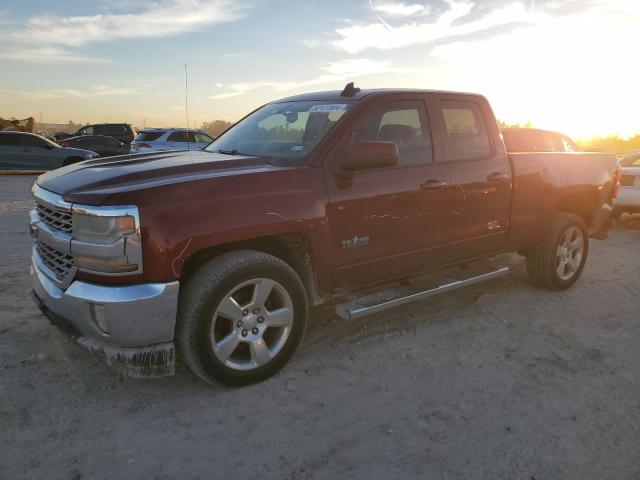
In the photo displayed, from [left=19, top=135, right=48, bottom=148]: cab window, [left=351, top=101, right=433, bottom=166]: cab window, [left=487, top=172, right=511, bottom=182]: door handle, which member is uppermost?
[left=351, top=101, right=433, bottom=166]: cab window

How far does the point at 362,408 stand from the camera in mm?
3039

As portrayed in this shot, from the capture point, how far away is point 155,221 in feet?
9.11

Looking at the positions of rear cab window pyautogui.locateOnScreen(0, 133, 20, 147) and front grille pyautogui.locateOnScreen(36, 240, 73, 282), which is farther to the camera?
rear cab window pyautogui.locateOnScreen(0, 133, 20, 147)

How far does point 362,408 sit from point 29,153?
17547mm

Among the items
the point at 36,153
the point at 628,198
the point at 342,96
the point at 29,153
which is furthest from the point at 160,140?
the point at 342,96

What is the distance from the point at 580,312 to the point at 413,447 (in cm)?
289

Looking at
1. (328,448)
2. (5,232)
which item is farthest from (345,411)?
(5,232)

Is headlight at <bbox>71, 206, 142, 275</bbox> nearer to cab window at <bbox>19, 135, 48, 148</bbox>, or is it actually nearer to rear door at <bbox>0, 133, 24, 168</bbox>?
cab window at <bbox>19, 135, 48, 148</bbox>

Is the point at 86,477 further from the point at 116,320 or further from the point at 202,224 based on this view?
the point at 202,224

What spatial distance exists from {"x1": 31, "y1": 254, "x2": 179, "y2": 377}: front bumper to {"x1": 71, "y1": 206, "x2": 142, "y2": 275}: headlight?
0.40ft

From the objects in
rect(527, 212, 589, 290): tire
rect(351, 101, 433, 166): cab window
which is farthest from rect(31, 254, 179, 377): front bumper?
rect(527, 212, 589, 290): tire

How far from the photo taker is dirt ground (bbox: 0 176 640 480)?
254cm

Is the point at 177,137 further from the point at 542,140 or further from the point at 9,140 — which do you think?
the point at 542,140

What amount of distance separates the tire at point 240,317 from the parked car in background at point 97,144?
19.2 meters
